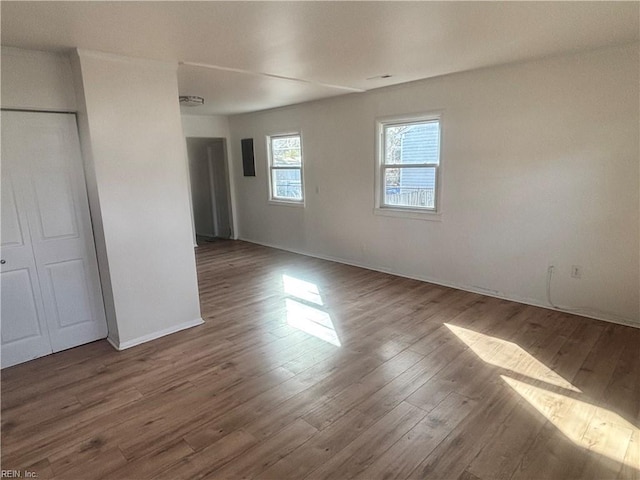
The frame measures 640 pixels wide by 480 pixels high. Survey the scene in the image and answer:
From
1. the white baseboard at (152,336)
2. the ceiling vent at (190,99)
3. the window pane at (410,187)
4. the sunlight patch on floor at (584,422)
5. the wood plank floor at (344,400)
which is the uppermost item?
the ceiling vent at (190,99)

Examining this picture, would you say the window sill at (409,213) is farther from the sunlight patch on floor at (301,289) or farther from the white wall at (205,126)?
the white wall at (205,126)

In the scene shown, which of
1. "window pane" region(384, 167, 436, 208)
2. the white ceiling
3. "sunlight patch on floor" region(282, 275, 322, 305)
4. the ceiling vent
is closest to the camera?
the white ceiling

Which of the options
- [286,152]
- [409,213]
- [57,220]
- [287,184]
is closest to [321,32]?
[57,220]

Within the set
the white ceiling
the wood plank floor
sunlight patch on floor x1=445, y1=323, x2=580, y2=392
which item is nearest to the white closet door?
the wood plank floor

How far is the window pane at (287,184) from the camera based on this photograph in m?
6.31

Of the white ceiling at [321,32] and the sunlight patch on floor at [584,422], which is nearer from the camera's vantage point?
the sunlight patch on floor at [584,422]

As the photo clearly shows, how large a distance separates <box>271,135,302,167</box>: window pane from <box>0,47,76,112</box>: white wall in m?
3.56

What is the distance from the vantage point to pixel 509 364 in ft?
9.14

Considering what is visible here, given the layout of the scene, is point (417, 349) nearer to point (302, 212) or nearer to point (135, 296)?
point (135, 296)

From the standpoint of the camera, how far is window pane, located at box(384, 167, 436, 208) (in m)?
4.54

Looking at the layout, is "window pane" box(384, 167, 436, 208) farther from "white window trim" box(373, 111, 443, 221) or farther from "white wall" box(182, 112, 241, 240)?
"white wall" box(182, 112, 241, 240)

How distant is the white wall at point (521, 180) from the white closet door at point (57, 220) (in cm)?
337

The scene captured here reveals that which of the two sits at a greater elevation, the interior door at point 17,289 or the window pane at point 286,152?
the window pane at point 286,152

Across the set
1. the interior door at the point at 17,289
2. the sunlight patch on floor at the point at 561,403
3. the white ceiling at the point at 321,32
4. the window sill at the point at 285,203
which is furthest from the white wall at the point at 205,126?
the sunlight patch on floor at the point at 561,403
